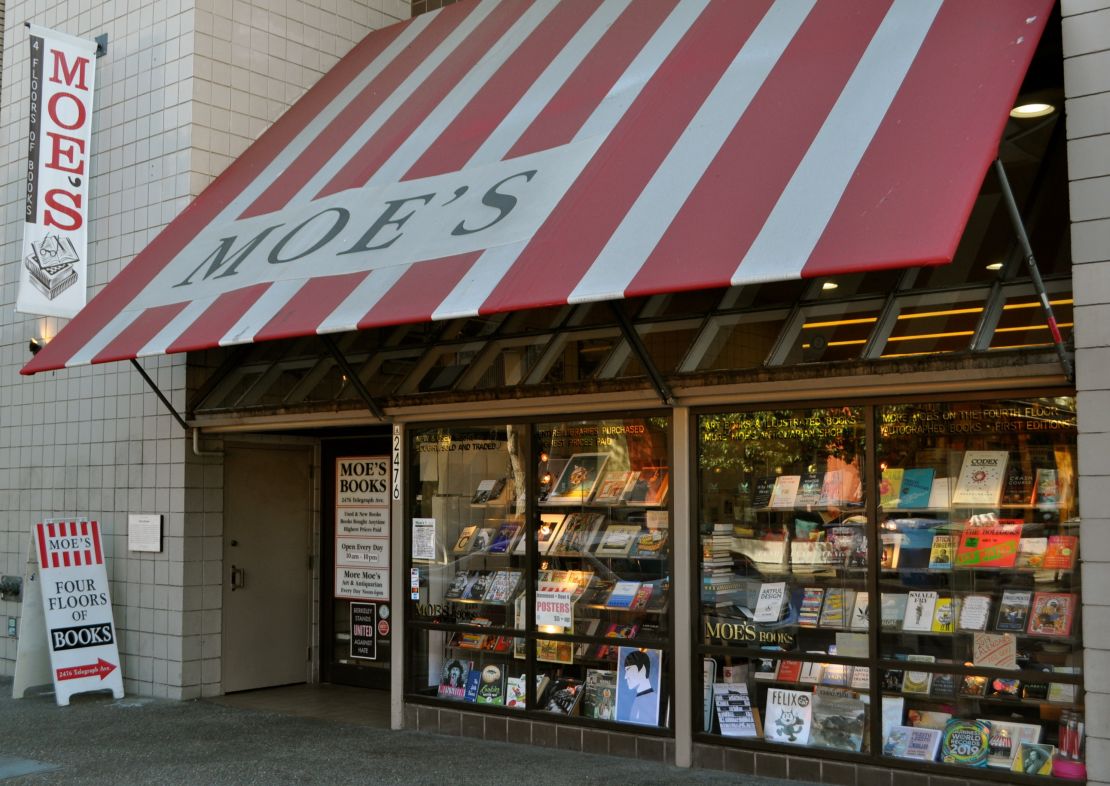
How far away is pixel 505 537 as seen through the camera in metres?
8.03

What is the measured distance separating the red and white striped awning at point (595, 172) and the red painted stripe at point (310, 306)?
2 centimetres

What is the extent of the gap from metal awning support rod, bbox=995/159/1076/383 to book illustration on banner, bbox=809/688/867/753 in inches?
87.0

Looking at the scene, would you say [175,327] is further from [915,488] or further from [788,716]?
[915,488]

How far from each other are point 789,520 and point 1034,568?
1.42m

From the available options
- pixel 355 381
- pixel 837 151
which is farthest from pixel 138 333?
pixel 837 151

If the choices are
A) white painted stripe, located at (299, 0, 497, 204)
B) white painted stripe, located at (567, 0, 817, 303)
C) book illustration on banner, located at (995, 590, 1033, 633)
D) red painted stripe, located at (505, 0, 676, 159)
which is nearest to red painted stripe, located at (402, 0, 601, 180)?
red painted stripe, located at (505, 0, 676, 159)

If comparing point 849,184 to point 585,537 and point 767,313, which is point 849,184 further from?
point 585,537

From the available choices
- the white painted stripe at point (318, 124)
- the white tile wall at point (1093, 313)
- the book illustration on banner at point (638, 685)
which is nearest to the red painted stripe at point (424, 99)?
the white painted stripe at point (318, 124)

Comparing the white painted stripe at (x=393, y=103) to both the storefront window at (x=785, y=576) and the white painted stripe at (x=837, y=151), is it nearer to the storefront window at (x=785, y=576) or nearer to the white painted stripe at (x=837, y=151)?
the storefront window at (x=785, y=576)

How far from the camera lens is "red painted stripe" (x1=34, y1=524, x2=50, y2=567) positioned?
374 inches

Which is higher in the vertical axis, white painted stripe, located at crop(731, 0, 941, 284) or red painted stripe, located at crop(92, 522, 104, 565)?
white painted stripe, located at crop(731, 0, 941, 284)

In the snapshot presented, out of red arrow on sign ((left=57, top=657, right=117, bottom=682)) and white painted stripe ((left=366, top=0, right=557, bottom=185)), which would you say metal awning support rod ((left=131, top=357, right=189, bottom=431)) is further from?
white painted stripe ((left=366, top=0, right=557, bottom=185))

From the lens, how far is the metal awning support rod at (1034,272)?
5199 mm

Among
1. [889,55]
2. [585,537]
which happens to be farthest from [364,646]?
[889,55]
